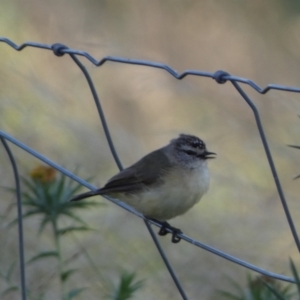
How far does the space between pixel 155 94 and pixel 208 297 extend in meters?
2.58

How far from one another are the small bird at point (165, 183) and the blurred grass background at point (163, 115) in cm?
79

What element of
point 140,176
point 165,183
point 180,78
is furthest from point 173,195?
point 180,78

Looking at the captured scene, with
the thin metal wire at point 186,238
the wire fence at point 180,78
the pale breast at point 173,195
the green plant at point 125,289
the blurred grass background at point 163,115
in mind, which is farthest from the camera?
the blurred grass background at point 163,115

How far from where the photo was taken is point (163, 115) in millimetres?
6883

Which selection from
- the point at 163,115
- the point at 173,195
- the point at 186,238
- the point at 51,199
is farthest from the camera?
the point at 163,115

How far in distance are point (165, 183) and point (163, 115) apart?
132 inches

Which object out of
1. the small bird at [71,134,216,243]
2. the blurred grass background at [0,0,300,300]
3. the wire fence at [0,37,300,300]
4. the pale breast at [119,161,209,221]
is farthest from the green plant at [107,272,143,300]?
the blurred grass background at [0,0,300,300]

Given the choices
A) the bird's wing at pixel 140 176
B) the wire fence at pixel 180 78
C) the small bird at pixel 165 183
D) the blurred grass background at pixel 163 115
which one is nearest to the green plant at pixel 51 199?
the wire fence at pixel 180 78

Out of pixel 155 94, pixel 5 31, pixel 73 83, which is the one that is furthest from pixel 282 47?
pixel 5 31

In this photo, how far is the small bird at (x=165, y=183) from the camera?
3473 mm

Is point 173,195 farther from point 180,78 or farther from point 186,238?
point 180,78

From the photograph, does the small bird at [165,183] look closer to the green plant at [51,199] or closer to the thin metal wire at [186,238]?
the green plant at [51,199]

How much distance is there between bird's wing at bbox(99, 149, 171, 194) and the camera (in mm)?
3533

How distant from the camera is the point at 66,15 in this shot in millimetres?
8047
